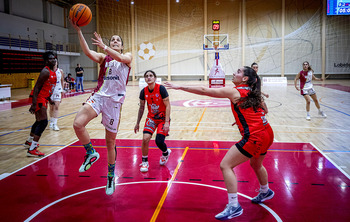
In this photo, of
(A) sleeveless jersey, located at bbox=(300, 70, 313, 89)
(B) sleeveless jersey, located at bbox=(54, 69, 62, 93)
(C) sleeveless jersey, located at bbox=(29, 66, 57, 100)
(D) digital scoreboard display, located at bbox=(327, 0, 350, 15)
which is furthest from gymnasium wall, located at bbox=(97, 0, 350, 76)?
(C) sleeveless jersey, located at bbox=(29, 66, 57, 100)

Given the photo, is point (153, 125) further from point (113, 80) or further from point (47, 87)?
point (47, 87)

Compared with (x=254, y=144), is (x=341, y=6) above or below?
above

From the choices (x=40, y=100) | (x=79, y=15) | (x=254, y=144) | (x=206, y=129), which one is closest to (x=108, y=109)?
(x=79, y=15)

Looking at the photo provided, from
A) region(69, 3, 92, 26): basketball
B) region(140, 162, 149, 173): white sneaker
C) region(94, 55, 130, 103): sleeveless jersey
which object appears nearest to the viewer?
region(69, 3, 92, 26): basketball

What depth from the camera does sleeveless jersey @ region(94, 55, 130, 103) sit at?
3814 mm

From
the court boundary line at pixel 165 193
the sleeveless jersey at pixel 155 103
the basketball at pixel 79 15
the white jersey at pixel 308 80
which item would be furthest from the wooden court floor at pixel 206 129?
the basketball at pixel 79 15

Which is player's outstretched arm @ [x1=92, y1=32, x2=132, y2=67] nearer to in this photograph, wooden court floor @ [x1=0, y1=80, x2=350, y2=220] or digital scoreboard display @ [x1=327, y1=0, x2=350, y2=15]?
wooden court floor @ [x1=0, y1=80, x2=350, y2=220]

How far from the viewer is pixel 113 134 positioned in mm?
3867

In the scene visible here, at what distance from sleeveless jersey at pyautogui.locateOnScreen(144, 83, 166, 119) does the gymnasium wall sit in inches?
935

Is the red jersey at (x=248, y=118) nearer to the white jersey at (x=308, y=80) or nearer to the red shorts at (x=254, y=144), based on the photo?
the red shorts at (x=254, y=144)

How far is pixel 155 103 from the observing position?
5078 mm

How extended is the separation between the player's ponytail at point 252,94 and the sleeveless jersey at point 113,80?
1521 millimetres

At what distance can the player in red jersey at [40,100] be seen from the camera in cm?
568

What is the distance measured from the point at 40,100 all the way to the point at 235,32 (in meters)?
24.2
